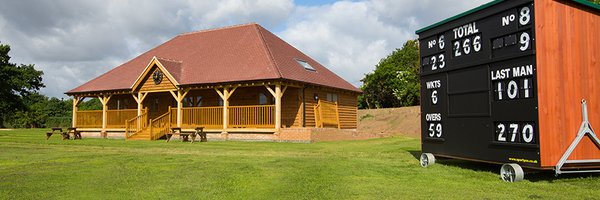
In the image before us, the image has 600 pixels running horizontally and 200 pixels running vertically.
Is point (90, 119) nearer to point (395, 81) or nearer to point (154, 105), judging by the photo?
point (154, 105)

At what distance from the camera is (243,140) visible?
22.3 metres

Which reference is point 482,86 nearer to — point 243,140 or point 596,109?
point 596,109

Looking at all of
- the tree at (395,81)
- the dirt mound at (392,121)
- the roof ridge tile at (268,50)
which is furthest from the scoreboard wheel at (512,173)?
the tree at (395,81)

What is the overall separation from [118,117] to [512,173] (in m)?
25.6

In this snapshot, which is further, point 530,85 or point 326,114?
point 326,114

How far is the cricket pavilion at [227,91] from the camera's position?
74.9 ft

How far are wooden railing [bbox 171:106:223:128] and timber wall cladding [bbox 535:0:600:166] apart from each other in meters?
18.2

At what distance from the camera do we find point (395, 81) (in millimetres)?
55281

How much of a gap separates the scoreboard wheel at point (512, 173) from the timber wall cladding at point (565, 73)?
41 centimetres

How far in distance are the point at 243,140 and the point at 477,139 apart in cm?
1465

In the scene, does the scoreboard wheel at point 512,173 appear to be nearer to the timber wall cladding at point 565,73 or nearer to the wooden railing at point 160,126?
the timber wall cladding at point 565,73

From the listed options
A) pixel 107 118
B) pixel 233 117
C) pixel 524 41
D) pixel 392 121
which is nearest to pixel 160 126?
pixel 233 117

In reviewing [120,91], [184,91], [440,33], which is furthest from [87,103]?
[440,33]

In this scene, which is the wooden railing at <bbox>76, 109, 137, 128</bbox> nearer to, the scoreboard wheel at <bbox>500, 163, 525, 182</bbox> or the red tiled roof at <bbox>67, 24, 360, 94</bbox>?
the red tiled roof at <bbox>67, 24, 360, 94</bbox>
